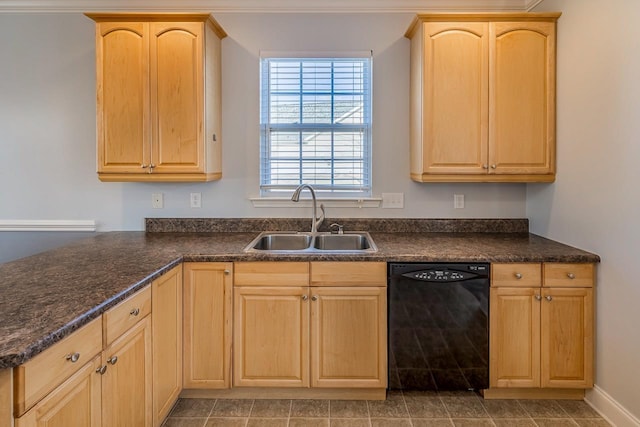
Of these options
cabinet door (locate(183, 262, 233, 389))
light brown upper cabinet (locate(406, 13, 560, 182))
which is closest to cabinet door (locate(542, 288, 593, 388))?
light brown upper cabinet (locate(406, 13, 560, 182))

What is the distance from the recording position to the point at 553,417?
2.23 meters

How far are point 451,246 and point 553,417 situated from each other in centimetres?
103

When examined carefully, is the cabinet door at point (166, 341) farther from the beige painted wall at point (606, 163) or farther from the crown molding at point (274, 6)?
the beige painted wall at point (606, 163)

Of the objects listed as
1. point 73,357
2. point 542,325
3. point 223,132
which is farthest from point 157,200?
point 542,325

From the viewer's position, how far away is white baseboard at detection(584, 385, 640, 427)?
2.04 meters

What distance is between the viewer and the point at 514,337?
230 cm

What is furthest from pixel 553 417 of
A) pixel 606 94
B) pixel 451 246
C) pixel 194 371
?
pixel 194 371

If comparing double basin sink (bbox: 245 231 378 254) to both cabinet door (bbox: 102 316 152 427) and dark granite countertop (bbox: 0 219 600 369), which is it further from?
cabinet door (bbox: 102 316 152 427)

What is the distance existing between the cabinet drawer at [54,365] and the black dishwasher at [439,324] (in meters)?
1.44

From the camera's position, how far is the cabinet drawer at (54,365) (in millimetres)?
1100

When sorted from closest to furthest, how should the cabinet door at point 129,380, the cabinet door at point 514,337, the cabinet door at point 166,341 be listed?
the cabinet door at point 129,380, the cabinet door at point 166,341, the cabinet door at point 514,337

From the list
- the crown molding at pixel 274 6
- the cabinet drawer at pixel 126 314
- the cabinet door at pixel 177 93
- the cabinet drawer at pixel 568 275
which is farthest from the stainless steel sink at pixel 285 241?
the crown molding at pixel 274 6

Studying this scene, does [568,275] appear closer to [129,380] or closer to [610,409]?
[610,409]

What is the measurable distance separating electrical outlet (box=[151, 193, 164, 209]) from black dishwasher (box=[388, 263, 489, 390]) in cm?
173
